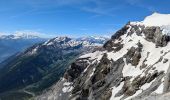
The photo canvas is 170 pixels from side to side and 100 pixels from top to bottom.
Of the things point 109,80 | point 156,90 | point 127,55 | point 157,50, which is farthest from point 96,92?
point 156,90

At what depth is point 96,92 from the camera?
169625mm

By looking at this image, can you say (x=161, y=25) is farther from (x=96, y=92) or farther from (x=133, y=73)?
(x=96, y=92)

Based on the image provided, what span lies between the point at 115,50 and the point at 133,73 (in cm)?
4168

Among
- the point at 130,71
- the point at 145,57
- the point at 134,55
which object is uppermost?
the point at 134,55

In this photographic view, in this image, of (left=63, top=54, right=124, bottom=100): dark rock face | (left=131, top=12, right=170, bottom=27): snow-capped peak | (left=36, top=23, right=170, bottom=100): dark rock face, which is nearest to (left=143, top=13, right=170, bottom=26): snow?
(left=131, top=12, right=170, bottom=27): snow-capped peak

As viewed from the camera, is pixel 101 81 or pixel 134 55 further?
pixel 101 81

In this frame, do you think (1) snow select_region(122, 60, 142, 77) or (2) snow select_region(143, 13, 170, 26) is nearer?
(1) snow select_region(122, 60, 142, 77)

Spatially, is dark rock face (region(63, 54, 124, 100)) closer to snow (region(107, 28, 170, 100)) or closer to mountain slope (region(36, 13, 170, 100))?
mountain slope (region(36, 13, 170, 100))

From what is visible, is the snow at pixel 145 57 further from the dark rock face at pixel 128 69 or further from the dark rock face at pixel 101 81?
the dark rock face at pixel 101 81

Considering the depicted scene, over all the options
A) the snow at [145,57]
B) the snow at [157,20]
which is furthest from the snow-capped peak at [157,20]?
the snow at [145,57]

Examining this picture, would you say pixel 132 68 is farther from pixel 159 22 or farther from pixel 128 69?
pixel 159 22

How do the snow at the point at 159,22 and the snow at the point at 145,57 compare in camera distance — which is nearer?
the snow at the point at 145,57

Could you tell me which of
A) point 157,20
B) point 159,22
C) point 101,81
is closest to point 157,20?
point 157,20

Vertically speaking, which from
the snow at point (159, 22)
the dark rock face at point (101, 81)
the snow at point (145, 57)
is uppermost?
the snow at point (159, 22)
